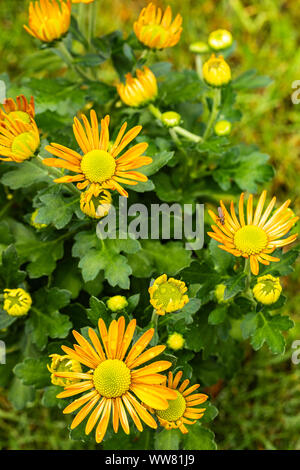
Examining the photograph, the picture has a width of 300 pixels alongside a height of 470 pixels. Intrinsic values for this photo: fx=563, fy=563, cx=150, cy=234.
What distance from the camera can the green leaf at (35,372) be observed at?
1830mm

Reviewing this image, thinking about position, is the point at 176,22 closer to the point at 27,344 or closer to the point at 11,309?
the point at 11,309

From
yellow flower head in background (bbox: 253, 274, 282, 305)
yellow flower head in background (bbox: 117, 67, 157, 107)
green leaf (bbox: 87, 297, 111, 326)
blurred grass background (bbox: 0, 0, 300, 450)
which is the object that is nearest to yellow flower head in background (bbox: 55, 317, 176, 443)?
green leaf (bbox: 87, 297, 111, 326)

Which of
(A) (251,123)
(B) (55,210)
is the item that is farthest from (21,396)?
(A) (251,123)

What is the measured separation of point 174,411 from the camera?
61.1 inches

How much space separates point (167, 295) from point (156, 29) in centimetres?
94

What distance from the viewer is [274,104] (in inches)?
125

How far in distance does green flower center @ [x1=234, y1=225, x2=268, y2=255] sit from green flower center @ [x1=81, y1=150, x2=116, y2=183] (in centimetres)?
40

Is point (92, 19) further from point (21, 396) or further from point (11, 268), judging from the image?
point (21, 396)

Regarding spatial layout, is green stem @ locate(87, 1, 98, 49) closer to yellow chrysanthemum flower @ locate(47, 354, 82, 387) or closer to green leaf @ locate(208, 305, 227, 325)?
green leaf @ locate(208, 305, 227, 325)

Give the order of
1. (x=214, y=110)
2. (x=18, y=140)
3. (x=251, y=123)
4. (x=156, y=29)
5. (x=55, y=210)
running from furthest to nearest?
(x=251, y=123) < (x=214, y=110) < (x=156, y=29) < (x=55, y=210) < (x=18, y=140)

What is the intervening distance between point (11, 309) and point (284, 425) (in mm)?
1470

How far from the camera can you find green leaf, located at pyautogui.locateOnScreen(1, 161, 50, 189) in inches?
72.1

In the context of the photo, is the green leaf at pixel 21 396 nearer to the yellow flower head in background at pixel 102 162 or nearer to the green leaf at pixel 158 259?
the green leaf at pixel 158 259

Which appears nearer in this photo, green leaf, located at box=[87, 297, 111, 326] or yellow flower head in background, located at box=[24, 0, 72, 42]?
green leaf, located at box=[87, 297, 111, 326]
